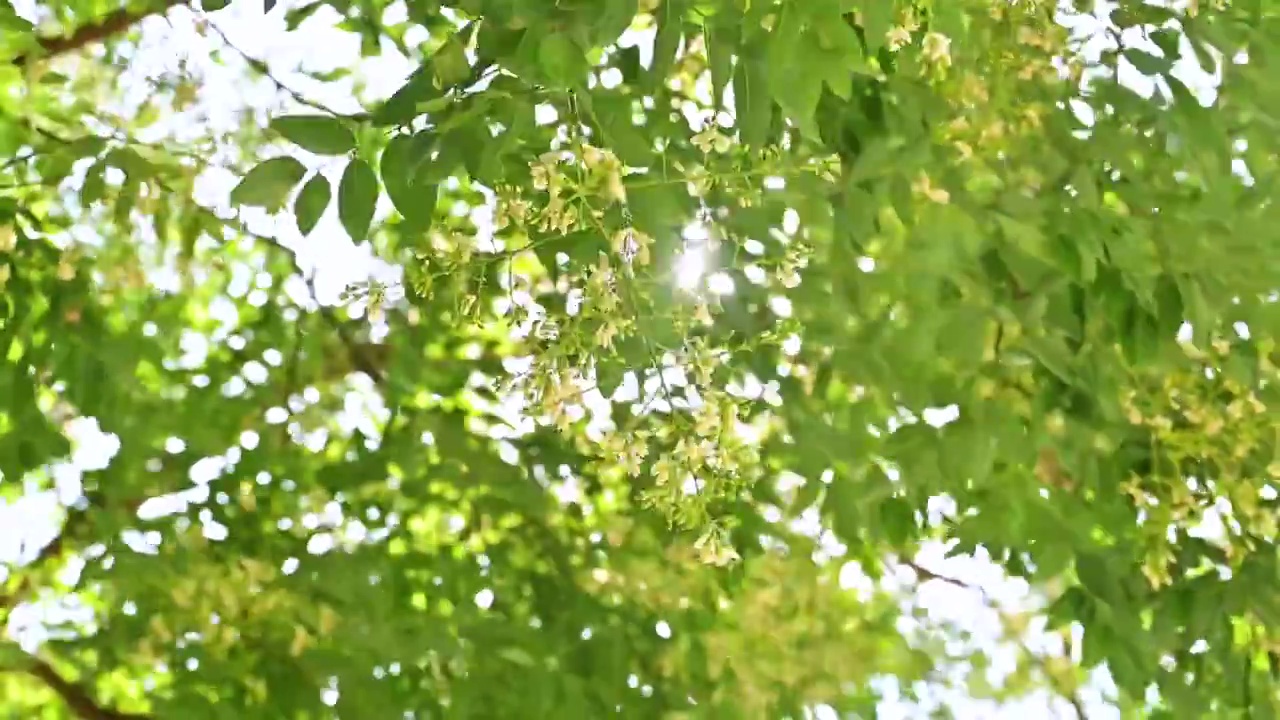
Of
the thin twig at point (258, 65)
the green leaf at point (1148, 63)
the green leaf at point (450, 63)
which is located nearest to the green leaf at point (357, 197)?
the green leaf at point (450, 63)

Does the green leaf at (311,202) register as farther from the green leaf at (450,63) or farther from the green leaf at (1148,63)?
the green leaf at (1148,63)

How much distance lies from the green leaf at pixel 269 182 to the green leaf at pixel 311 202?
1cm

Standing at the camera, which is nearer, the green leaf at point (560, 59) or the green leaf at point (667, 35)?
the green leaf at point (560, 59)

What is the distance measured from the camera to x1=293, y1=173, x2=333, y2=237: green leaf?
39.9 inches

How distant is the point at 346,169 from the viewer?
995 mm

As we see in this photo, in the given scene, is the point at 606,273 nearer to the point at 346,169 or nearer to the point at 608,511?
the point at 346,169

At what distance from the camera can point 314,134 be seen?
0.97m

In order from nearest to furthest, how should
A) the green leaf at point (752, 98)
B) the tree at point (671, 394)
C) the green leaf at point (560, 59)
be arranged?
the green leaf at point (560, 59)
the green leaf at point (752, 98)
the tree at point (671, 394)

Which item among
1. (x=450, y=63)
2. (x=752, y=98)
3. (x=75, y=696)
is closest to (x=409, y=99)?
(x=450, y=63)

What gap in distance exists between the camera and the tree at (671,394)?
4.64 ft

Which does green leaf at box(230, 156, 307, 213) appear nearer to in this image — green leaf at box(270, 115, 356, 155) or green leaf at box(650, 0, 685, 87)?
green leaf at box(270, 115, 356, 155)

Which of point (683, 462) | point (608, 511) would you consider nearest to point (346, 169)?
point (683, 462)

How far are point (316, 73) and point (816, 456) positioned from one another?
0.88 meters

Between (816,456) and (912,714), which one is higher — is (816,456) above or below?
above
